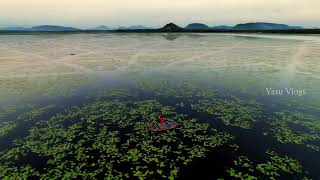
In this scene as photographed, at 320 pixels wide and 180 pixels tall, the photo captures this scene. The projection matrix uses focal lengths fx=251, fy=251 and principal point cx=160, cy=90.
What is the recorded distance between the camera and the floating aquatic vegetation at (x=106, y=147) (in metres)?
11.7

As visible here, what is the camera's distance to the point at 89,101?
72.4ft

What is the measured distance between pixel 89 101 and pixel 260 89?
54.7ft

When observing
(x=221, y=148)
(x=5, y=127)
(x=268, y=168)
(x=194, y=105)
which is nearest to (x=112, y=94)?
(x=194, y=105)

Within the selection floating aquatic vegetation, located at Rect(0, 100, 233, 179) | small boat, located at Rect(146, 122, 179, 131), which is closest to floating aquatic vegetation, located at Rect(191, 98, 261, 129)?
floating aquatic vegetation, located at Rect(0, 100, 233, 179)

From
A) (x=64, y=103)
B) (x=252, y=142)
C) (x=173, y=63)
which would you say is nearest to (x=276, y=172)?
→ (x=252, y=142)

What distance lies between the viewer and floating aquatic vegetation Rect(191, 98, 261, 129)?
1730 cm

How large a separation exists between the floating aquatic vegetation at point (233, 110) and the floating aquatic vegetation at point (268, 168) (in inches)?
165

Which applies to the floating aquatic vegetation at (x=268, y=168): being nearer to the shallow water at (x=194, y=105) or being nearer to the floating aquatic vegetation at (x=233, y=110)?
the shallow water at (x=194, y=105)

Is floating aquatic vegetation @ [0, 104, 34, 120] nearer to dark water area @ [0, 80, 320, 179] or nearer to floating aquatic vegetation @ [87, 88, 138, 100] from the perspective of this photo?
dark water area @ [0, 80, 320, 179]

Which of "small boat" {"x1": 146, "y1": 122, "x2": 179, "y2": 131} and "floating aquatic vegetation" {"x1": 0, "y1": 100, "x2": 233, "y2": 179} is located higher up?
"small boat" {"x1": 146, "y1": 122, "x2": 179, "y2": 131}

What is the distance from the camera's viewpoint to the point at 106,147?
13.9 metres

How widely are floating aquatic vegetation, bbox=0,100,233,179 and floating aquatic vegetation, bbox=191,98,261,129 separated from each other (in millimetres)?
2021

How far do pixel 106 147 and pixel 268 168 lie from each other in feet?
27.3

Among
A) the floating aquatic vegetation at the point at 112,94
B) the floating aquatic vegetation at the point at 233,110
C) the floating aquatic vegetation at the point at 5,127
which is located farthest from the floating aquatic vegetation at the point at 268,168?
the floating aquatic vegetation at the point at 112,94
